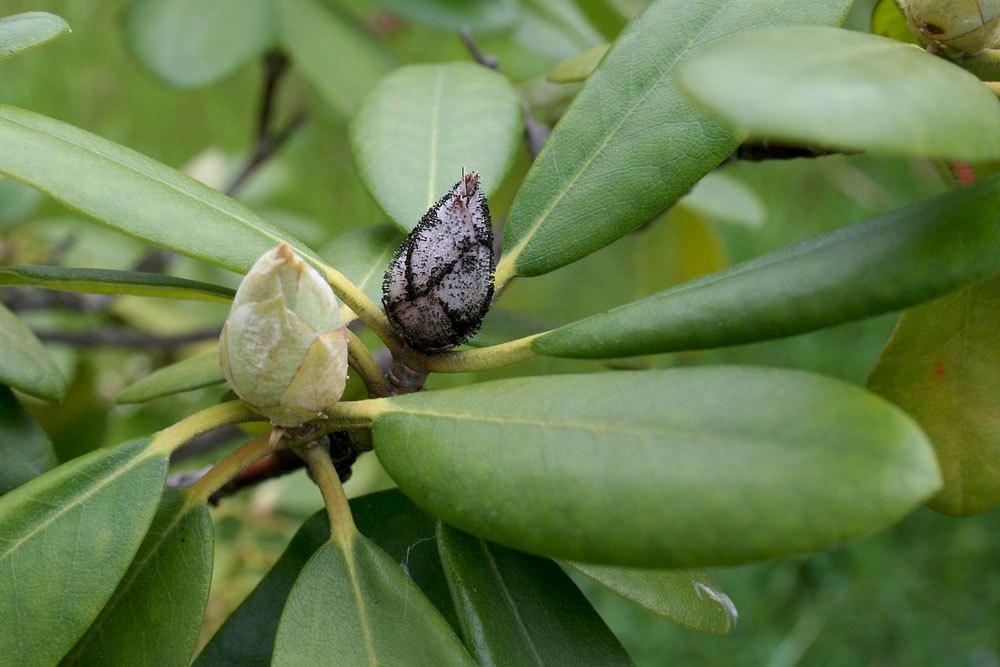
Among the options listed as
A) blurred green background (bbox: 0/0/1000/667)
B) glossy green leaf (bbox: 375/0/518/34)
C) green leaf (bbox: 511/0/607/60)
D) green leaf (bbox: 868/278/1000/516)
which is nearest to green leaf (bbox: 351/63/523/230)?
blurred green background (bbox: 0/0/1000/667)

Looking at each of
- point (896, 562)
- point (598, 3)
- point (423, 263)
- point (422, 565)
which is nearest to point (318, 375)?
point (423, 263)

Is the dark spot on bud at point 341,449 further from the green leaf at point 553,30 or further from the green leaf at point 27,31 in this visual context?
the green leaf at point 553,30

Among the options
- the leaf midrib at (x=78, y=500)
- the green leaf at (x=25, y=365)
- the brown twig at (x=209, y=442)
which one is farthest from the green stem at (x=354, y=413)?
the brown twig at (x=209, y=442)

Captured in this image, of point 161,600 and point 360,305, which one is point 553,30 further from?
point 161,600

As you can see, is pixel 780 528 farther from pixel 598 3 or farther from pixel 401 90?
pixel 598 3

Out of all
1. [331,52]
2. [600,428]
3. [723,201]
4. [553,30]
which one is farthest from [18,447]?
[723,201]

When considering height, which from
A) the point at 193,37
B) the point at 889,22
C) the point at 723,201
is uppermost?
the point at 193,37

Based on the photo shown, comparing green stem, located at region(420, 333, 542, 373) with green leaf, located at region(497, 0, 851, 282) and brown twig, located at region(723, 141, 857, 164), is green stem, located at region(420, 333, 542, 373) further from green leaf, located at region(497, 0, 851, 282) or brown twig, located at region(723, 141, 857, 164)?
brown twig, located at region(723, 141, 857, 164)
